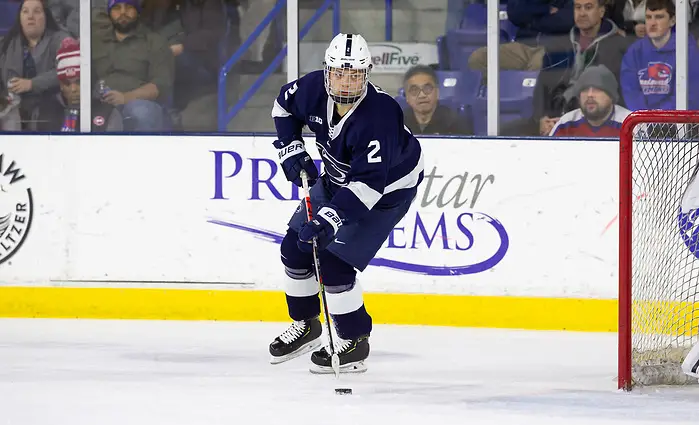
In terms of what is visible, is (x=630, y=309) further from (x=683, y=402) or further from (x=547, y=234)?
(x=547, y=234)

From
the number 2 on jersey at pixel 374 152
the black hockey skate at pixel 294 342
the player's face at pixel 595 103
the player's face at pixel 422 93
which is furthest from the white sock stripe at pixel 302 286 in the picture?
the player's face at pixel 595 103

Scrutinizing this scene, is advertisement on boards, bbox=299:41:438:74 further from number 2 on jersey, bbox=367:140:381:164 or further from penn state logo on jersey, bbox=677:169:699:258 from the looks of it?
number 2 on jersey, bbox=367:140:381:164

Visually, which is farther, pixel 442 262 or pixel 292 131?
pixel 442 262

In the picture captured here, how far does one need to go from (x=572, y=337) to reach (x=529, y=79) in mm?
1235

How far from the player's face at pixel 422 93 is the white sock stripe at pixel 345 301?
1660 mm

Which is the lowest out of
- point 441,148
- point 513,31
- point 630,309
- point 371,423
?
point 371,423

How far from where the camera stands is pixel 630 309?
167 inches

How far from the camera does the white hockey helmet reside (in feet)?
13.8

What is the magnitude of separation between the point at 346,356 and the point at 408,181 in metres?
0.66

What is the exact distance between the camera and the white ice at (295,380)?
3.91 metres

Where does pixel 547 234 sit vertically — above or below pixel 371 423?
above

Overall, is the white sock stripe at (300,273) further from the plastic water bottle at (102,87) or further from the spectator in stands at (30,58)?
the spectator in stands at (30,58)

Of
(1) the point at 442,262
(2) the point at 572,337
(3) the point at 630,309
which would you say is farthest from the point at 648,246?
(1) the point at 442,262

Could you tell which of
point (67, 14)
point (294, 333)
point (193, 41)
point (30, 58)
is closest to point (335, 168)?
point (294, 333)
